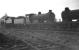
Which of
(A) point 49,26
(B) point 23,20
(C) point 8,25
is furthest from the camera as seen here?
(B) point 23,20

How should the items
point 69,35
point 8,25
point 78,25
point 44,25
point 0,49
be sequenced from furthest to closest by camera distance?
point 8,25
point 44,25
point 78,25
point 69,35
point 0,49

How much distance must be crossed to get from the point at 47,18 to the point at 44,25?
29.6 feet

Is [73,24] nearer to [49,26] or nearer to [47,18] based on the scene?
[49,26]

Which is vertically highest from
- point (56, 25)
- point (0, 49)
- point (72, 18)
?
point (72, 18)

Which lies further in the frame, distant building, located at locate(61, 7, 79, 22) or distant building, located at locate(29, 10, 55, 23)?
distant building, located at locate(29, 10, 55, 23)

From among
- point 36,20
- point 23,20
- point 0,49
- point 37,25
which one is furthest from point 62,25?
point 23,20

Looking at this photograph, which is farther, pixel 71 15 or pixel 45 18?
pixel 45 18

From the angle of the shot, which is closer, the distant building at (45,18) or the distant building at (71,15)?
the distant building at (71,15)

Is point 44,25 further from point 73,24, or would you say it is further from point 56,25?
point 73,24

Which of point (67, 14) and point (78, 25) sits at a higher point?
point (67, 14)

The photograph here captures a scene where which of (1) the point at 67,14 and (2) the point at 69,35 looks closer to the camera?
(2) the point at 69,35

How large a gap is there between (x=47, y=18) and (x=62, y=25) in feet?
40.3

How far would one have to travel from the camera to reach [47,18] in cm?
2758

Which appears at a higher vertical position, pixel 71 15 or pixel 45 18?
pixel 71 15
